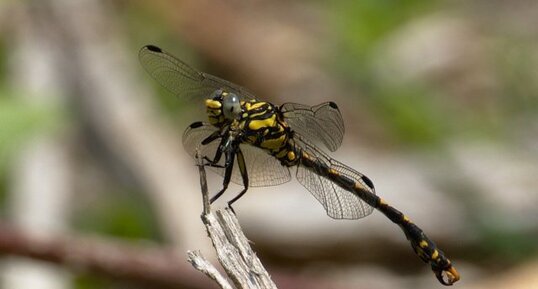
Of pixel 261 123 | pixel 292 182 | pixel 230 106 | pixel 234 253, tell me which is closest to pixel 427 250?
pixel 261 123

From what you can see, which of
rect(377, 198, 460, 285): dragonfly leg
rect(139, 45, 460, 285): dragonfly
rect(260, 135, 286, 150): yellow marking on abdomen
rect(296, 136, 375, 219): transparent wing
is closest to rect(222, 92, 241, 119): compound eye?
rect(139, 45, 460, 285): dragonfly

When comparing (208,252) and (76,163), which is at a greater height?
(76,163)

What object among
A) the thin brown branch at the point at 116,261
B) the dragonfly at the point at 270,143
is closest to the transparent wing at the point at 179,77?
the dragonfly at the point at 270,143

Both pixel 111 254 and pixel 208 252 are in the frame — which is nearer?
pixel 111 254

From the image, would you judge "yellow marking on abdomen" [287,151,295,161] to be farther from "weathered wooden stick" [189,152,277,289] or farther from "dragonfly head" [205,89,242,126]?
"weathered wooden stick" [189,152,277,289]

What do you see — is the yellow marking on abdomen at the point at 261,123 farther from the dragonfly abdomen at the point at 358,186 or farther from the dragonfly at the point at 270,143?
the dragonfly abdomen at the point at 358,186

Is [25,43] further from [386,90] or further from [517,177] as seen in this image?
[517,177]

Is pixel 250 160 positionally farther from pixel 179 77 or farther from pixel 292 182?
pixel 292 182

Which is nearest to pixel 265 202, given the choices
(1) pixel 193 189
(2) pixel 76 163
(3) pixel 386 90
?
(1) pixel 193 189
